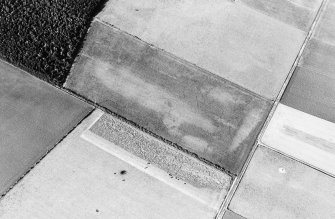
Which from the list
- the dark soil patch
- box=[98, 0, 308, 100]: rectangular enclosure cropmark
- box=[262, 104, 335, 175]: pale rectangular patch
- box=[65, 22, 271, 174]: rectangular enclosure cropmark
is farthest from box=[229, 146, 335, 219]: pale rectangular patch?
the dark soil patch

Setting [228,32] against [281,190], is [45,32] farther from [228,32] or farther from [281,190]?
[281,190]

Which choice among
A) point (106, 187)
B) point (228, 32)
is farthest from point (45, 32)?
point (228, 32)

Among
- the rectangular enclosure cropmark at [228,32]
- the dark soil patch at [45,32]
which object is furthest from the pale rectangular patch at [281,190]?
the dark soil patch at [45,32]

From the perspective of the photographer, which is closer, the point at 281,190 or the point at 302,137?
the point at 281,190

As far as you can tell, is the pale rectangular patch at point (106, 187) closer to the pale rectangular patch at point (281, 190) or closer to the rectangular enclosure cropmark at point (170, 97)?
the pale rectangular patch at point (281, 190)

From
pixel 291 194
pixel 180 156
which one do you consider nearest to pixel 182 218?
pixel 180 156

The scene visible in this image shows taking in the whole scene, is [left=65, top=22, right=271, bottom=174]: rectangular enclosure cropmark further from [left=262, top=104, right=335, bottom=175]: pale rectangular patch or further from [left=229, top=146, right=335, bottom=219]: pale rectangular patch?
[left=229, top=146, right=335, bottom=219]: pale rectangular patch

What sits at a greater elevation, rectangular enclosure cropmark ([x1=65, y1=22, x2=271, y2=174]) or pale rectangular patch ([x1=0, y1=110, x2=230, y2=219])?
rectangular enclosure cropmark ([x1=65, y1=22, x2=271, y2=174])

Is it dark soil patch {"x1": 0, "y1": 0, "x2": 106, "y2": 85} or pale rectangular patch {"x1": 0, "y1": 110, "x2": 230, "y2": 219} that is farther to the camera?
dark soil patch {"x1": 0, "y1": 0, "x2": 106, "y2": 85}
